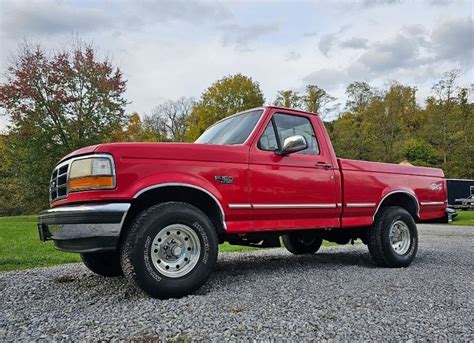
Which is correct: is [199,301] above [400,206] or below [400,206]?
below

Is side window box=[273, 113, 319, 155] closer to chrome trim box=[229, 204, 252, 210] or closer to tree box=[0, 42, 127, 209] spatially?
chrome trim box=[229, 204, 252, 210]

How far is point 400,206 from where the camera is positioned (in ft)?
20.7

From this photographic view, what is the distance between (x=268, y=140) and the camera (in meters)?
4.79

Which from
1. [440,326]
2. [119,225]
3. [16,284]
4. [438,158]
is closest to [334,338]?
[440,326]

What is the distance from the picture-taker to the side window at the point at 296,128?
5.04 m

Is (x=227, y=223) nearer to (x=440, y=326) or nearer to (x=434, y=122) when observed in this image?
(x=440, y=326)

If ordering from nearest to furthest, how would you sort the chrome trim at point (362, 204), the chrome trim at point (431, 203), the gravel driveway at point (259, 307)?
the gravel driveway at point (259, 307), the chrome trim at point (362, 204), the chrome trim at point (431, 203)

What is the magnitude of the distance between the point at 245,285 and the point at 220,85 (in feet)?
118

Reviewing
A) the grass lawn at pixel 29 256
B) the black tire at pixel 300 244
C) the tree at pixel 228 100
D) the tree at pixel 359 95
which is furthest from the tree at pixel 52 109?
the tree at pixel 359 95

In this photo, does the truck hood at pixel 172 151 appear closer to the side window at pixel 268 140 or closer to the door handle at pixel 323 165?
the side window at pixel 268 140

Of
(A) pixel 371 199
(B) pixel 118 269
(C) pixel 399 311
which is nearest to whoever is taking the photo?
(C) pixel 399 311

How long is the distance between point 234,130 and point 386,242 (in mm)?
2605

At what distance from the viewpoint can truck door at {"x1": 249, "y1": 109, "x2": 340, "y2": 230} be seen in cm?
450

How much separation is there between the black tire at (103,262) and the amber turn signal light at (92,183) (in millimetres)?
1297
